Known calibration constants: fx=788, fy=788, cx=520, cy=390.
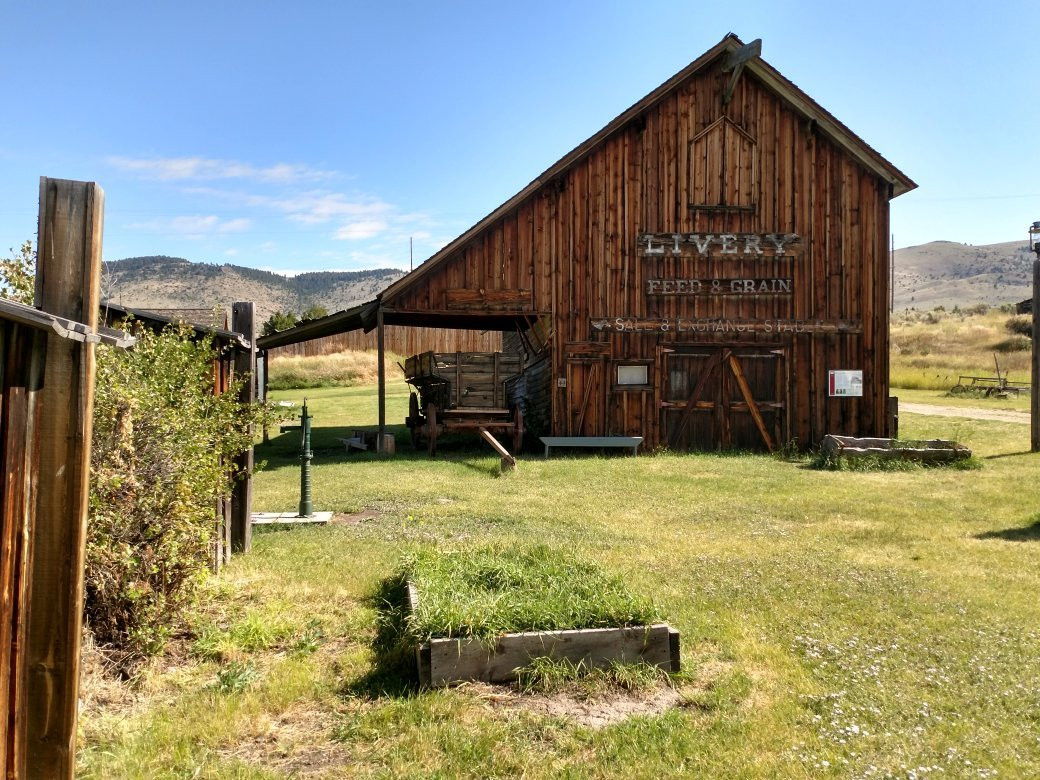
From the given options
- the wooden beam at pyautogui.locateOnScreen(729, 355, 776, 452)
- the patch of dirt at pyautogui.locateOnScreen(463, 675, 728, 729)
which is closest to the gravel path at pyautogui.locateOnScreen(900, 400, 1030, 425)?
the wooden beam at pyautogui.locateOnScreen(729, 355, 776, 452)

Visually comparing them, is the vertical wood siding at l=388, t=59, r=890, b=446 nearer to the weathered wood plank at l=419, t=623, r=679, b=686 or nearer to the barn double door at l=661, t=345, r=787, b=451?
the barn double door at l=661, t=345, r=787, b=451

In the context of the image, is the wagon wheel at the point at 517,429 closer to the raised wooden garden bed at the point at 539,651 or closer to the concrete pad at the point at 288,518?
the concrete pad at the point at 288,518

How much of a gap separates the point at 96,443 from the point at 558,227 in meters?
14.2

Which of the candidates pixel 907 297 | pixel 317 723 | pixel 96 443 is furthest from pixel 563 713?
pixel 907 297

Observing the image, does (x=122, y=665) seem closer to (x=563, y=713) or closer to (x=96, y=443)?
(x=96, y=443)

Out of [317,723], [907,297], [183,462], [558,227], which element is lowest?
[317,723]

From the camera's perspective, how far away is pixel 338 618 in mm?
→ 5945

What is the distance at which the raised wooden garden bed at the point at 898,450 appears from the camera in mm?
15383

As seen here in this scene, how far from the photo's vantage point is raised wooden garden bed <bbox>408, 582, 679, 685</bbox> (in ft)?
15.5

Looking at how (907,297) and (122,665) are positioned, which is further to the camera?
(907,297)

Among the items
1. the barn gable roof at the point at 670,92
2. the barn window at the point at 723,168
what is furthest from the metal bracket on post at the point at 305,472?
the barn window at the point at 723,168

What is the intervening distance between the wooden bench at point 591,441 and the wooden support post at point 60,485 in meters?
14.1

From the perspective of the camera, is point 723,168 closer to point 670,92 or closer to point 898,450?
point 670,92

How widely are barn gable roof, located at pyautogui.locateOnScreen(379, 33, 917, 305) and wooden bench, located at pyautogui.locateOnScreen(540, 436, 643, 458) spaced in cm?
464
